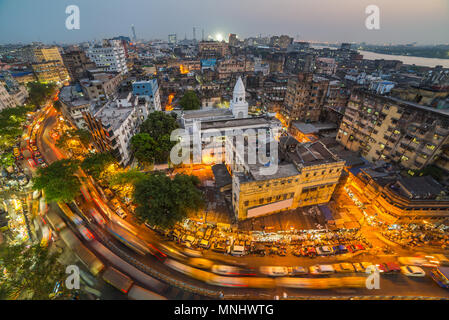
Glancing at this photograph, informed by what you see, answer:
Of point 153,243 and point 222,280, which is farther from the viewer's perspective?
point 153,243

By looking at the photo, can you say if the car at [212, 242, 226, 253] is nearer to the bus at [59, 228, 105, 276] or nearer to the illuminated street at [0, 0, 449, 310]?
the illuminated street at [0, 0, 449, 310]

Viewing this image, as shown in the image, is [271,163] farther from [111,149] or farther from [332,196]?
[111,149]

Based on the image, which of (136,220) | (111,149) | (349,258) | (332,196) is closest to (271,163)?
(332,196)

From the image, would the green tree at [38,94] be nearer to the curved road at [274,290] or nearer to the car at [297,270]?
the curved road at [274,290]

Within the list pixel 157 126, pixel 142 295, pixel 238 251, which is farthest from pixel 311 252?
pixel 157 126

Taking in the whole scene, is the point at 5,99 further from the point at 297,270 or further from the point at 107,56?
the point at 297,270
